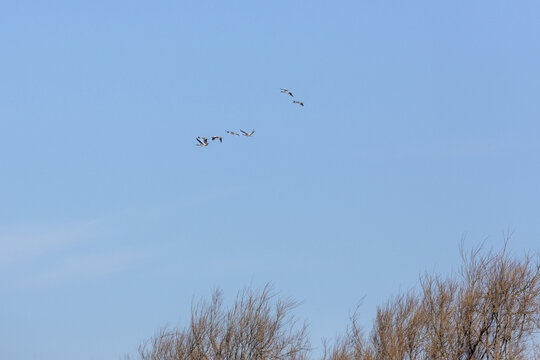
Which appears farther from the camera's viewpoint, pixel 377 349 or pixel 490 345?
pixel 377 349

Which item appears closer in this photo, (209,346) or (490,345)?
(490,345)

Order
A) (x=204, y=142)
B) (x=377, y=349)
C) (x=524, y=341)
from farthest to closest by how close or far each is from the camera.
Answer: (x=377, y=349) → (x=524, y=341) → (x=204, y=142)

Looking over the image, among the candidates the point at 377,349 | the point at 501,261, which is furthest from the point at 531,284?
the point at 377,349

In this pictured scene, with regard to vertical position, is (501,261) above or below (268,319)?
above

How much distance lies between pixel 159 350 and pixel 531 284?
1730cm

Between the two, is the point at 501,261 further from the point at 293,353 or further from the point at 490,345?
the point at 293,353

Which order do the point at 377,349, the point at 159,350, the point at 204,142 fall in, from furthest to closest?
the point at 159,350 < the point at 377,349 < the point at 204,142

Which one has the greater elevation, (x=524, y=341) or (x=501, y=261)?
(x=501, y=261)

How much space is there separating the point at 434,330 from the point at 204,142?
43.2 feet

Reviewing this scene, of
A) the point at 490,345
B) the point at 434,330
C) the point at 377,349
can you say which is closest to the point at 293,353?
the point at 377,349

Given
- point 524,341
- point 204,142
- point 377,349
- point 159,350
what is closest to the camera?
point 204,142

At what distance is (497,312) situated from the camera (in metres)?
29.5

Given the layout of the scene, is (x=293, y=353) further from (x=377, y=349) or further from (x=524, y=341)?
(x=524, y=341)

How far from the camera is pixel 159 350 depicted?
35.5 meters
